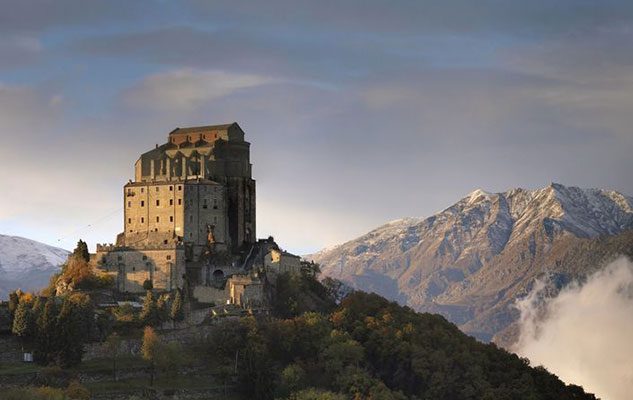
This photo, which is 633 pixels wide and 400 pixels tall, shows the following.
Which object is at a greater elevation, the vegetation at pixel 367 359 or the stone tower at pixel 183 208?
the stone tower at pixel 183 208

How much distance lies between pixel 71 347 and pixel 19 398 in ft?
59.8

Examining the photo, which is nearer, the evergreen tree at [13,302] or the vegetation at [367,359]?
the vegetation at [367,359]

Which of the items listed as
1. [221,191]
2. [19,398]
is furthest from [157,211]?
[19,398]

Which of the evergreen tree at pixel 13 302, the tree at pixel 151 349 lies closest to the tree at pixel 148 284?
the evergreen tree at pixel 13 302

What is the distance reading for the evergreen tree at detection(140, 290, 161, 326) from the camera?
154625 millimetres

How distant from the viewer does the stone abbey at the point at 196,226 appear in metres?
164

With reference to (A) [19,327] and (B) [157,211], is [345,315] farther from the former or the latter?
(A) [19,327]

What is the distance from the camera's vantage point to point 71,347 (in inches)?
5699

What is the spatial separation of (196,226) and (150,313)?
17614 mm

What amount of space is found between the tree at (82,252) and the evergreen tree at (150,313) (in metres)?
14.0

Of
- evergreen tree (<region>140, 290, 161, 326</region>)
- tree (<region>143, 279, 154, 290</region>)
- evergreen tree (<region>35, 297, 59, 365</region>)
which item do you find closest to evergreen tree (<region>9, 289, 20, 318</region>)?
evergreen tree (<region>35, 297, 59, 365</region>)

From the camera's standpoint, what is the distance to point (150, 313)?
155125 mm

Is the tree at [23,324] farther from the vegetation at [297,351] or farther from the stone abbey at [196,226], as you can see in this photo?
the stone abbey at [196,226]

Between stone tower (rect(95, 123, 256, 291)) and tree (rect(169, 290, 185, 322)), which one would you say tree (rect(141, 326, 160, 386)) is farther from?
stone tower (rect(95, 123, 256, 291))
